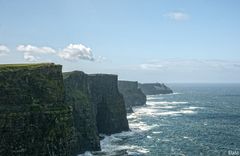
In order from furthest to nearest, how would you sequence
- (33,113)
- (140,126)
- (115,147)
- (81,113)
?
(140,126) → (115,147) → (81,113) → (33,113)

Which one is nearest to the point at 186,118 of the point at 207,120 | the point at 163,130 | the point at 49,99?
the point at 207,120

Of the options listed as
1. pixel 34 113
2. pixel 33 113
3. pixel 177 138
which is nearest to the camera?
pixel 33 113

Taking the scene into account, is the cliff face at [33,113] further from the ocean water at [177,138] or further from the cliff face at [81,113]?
the ocean water at [177,138]

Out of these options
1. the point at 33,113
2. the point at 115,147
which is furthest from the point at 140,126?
the point at 33,113

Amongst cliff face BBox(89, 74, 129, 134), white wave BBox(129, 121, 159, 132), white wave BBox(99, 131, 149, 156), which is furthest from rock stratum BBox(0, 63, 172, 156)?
white wave BBox(129, 121, 159, 132)

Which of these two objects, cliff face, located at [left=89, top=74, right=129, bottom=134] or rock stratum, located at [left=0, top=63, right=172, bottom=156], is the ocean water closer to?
cliff face, located at [left=89, top=74, right=129, bottom=134]

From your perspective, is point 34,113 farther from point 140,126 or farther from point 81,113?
point 140,126
